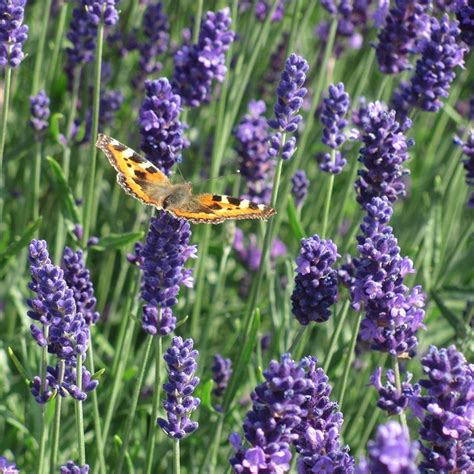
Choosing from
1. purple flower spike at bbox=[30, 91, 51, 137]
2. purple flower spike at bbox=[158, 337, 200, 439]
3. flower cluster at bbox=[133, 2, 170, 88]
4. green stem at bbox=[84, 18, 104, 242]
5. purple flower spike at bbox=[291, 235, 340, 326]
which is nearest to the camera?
purple flower spike at bbox=[158, 337, 200, 439]

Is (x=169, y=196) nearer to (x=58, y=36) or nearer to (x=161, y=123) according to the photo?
(x=161, y=123)

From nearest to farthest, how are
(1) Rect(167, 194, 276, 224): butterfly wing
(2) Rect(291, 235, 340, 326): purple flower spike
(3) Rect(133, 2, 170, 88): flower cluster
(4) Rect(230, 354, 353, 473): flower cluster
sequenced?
(4) Rect(230, 354, 353, 473): flower cluster < (2) Rect(291, 235, 340, 326): purple flower spike < (1) Rect(167, 194, 276, 224): butterfly wing < (3) Rect(133, 2, 170, 88): flower cluster

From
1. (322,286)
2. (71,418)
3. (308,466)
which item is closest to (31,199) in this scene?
(71,418)

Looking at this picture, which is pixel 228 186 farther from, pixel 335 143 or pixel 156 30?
pixel 335 143

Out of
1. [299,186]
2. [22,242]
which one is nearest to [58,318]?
[22,242]

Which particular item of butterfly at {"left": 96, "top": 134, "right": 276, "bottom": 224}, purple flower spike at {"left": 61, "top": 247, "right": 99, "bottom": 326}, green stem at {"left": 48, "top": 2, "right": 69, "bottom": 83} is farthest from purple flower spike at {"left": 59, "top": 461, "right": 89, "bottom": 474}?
green stem at {"left": 48, "top": 2, "right": 69, "bottom": 83}

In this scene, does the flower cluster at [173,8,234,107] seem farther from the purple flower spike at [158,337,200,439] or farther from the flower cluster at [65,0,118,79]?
the purple flower spike at [158,337,200,439]

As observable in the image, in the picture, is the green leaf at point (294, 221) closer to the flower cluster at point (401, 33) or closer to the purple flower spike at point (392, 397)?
the flower cluster at point (401, 33)
